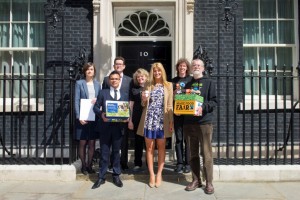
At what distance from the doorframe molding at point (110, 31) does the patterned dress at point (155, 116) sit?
8.08ft

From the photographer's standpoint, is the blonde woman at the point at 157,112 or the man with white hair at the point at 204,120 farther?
the blonde woman at the point at 157,112

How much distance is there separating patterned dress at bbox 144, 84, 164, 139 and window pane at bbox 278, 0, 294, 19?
4.31 meters

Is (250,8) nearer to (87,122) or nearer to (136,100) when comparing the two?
(136,100)

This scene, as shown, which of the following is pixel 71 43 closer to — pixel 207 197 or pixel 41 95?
pixel 41 95

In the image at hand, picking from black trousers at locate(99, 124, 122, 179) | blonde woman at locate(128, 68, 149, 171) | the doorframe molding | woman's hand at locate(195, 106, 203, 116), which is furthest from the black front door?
woman's hand at locate(195, 106, 203, 116)

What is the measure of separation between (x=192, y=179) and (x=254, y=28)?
421 centimetres

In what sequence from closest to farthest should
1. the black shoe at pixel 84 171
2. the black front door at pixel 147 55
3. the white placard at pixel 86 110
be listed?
the white placard at pixel 86 110 → the black shoe at pixel 84 171 → the black front door at pixel 147 55

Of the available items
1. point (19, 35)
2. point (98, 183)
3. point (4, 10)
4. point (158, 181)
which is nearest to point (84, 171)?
point (98, 183)

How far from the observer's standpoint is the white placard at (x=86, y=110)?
6230mm

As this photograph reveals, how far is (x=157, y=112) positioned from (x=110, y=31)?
122 inches

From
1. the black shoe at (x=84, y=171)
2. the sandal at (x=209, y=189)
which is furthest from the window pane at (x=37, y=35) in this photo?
the sandal at (x=209, y=189)

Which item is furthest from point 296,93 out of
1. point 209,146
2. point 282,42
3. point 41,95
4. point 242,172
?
point 41,95

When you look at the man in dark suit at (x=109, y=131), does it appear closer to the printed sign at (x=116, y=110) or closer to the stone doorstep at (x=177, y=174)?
the printed sign at (x=116, y=110)

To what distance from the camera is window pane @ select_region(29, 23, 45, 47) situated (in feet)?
28.5
